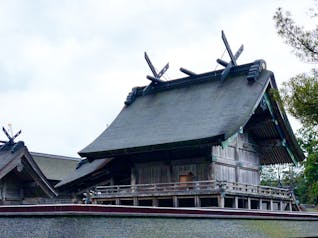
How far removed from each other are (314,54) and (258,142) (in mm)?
11528

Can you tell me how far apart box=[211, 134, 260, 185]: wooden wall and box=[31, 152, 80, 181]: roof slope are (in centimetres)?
1719

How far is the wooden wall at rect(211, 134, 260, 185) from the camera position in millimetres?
24453

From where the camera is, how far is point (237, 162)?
26078 millimetres

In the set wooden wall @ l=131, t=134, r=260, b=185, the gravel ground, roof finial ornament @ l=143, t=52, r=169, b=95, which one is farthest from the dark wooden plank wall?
roof finial ornament @ l=143, t=52, r=169, b=95

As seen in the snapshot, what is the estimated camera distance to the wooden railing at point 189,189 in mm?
22594

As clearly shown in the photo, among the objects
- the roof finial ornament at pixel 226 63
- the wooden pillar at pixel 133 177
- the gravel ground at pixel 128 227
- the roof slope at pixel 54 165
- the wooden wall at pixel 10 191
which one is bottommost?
the gravel ground at pixel 128 227

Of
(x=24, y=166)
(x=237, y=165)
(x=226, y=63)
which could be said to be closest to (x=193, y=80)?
(x=226, y=63)

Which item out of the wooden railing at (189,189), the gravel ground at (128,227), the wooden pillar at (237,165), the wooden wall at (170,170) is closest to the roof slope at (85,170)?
the wooden railing at (189,189)

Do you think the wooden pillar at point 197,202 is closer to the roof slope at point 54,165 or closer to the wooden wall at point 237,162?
the wooden wall at point 237,162

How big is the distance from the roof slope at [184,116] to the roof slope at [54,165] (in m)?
11.8

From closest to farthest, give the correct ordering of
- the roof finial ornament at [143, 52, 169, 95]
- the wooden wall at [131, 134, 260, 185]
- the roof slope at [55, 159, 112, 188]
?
the wooden wall at [131, 134, 260, 185] < the roof slope at [55, 159, 112, 188] < the roof finial ornament at [143, 52, 169, 95]

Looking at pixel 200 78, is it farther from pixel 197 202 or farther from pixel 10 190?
pixel 10 190

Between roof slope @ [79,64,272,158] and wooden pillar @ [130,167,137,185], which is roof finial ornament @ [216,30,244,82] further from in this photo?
wooden pillar @ [130,167,137,185]

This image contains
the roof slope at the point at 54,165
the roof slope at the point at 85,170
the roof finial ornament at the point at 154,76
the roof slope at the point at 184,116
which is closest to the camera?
the roof slope at the point at 184,116
